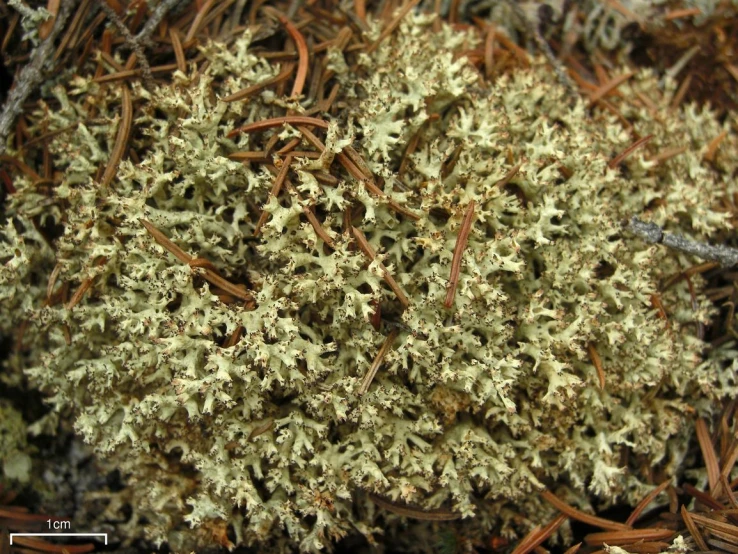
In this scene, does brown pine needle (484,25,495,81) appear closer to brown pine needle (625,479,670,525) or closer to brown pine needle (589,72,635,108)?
brown pine needle (589,72,635,108)

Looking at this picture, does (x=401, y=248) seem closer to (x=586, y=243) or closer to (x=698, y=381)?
(x=586, y=243)

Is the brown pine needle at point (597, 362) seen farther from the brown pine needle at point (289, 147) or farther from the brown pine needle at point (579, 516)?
the brown pine needle at point (289, 147)

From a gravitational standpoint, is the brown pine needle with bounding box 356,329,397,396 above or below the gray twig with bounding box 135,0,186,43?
below

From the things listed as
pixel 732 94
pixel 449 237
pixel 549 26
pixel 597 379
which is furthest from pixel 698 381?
pixel 549 26

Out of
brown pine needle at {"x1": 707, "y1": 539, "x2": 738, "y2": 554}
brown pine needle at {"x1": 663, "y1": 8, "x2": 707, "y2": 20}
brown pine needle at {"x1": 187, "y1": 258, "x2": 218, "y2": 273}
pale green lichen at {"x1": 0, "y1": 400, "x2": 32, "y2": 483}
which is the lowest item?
pale green lichen at {"x1": 0, "y1": 400, "x2": 32, "y2": 483}

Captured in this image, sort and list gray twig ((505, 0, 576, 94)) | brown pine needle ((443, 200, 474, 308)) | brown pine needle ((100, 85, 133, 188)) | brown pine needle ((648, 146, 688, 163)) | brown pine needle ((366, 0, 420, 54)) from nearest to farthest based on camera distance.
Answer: brown pine needle ((443, 200, 474, 308))
brown pine needle ((100, 85, 133, 188))
brown pine needle ((366, 0, 420, 54))
brown pine needle ((648, 146, 688, 163))
gray twig ((505, 0, 576, 94))

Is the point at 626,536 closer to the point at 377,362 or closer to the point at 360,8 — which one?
the point at 377,362

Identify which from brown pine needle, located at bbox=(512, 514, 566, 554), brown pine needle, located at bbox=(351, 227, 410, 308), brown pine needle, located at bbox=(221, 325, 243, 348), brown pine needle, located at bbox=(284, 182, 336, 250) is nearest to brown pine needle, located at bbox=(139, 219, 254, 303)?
brown pine needle, located at bbox=(221, 325, 243, 348)
